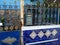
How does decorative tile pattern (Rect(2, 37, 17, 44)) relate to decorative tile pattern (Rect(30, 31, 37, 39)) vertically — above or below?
below

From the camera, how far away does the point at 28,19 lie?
14.1ft

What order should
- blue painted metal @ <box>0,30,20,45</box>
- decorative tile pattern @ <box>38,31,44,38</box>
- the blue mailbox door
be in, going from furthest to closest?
decorative tile pattern @ <box>38,31,44,38</box>
the blue mailbox door
blue painted metal @ <box>0,30,20,45</box>

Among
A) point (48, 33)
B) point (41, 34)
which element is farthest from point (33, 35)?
point (48, 33)

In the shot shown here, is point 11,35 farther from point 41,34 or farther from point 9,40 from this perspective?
point 41,34

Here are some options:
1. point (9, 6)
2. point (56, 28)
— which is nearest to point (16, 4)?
point (9, 6)

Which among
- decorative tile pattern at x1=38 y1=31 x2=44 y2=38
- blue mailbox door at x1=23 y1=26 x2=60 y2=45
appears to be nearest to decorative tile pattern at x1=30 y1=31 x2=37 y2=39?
blue mailbox door at x1=23 y1=26 x2=60 y2=45

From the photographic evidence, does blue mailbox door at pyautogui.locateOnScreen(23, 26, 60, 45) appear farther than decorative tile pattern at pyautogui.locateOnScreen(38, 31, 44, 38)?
No

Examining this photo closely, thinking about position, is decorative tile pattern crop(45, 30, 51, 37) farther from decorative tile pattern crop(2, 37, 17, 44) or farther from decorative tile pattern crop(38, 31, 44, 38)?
decorative tile pattern crop(2, 37, 17, 44)

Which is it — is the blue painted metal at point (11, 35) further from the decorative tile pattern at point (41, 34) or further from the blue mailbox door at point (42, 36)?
the decorative tile pattern at point (41, 34)

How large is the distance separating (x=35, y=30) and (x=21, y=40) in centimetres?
39

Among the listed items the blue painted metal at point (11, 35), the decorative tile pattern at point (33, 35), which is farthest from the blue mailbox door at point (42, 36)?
the blue painted metal at point (11, 35)

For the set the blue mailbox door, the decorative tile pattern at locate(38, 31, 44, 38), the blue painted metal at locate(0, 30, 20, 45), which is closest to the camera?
the blue painted metal at locate(0, 30, 20, 45)

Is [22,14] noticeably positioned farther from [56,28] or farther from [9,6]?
[56,28]

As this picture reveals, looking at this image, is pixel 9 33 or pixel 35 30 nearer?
pixel 9 33
